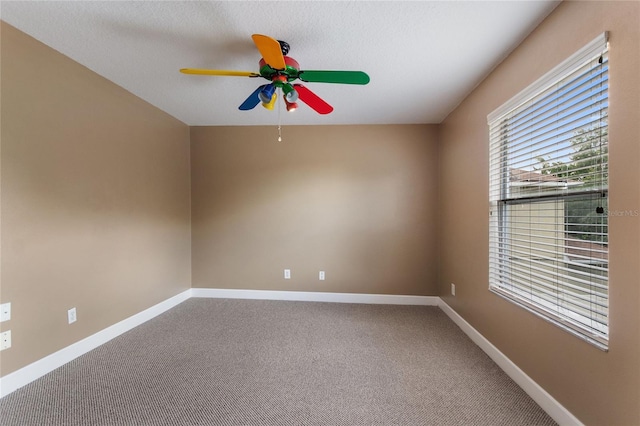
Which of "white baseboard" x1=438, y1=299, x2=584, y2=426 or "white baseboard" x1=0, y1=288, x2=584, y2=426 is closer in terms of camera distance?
"white baseboard" x1=438, y1=299, x2=584, y2=426

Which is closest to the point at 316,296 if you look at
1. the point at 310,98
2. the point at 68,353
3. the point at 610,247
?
the point at 68,353

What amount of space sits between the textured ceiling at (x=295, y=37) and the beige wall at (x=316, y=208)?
92 centimetres

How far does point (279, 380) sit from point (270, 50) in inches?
81.3

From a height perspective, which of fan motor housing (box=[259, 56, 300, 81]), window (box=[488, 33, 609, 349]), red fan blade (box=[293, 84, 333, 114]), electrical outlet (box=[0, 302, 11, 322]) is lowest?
electrical outlet (box=[0, 302, 11, 322])

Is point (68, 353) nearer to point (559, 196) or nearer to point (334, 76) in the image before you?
point (334, 76)

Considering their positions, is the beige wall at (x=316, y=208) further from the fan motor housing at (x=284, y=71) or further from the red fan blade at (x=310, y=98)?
the fan motor housing at (x=284, y=71)

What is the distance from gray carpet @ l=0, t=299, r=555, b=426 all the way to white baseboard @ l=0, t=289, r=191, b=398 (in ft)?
0.21

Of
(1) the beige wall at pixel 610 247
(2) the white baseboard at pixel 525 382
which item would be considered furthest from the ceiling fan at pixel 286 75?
(2) the white baseboard at pixel 525 382

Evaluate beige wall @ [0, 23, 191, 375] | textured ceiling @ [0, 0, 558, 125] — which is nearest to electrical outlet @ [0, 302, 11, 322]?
beige wall @ [0, 23, 191, 375]

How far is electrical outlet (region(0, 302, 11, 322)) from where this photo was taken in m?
1.56

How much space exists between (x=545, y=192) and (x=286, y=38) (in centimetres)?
191

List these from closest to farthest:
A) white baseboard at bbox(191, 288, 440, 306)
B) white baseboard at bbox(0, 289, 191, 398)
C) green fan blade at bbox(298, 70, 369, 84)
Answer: green fan blade at bbox(298, 70, 369, 84) → white baseboard at bbox(0, 289, 191, 398) → white baseboard at bbox(191, 288, 440, 306)

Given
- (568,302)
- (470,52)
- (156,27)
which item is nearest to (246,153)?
(156,27)

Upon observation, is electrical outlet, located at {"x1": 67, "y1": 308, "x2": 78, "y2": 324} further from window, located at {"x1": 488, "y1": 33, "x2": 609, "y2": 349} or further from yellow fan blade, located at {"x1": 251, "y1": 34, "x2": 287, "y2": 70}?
window, located at {"x1": 488, "y1": 33, "x2": 609, "y2": 349}
